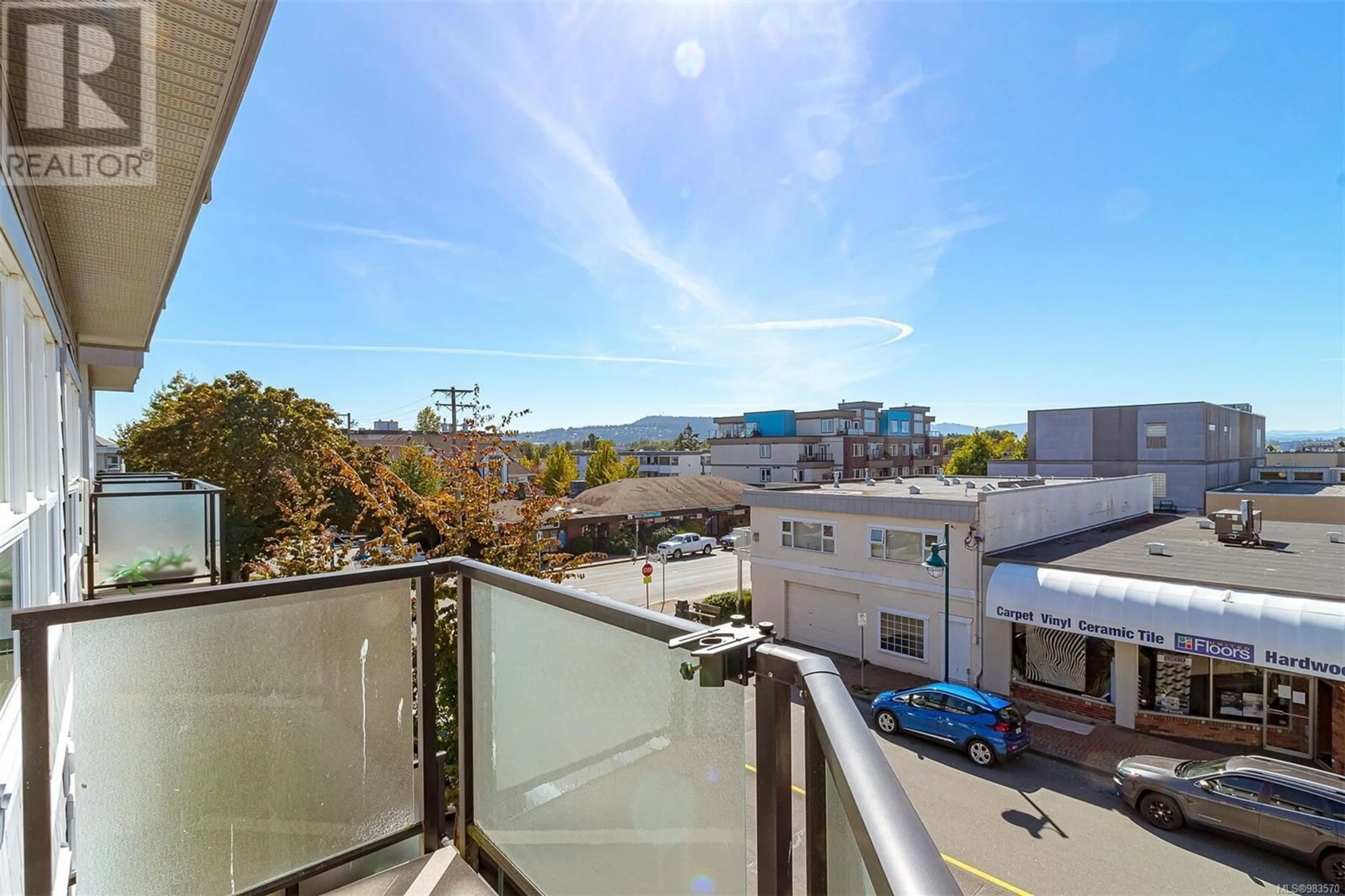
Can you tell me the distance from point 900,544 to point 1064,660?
4.27m

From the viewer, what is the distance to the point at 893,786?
31.3 inches

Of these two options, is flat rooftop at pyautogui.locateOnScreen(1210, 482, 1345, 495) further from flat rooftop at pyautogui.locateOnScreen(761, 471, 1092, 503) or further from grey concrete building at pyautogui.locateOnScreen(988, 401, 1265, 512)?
flat rooftop at pyautogui.locateOnScreen(761, 471, 1092, 503)

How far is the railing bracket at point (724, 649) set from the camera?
1275mm

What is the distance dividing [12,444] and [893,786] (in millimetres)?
3859

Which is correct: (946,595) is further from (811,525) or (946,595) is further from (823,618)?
(811,525)

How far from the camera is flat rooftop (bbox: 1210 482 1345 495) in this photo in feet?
95.1

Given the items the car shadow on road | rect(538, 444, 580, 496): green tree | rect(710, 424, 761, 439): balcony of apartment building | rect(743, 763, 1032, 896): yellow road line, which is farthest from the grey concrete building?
rect(743, 763, 1032, 896): yellow road line

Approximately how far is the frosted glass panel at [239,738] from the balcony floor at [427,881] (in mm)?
150

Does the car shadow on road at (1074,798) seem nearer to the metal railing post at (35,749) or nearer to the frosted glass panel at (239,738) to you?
the frosted glass panel at (239,738)

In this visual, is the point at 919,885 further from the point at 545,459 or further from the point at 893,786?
the point at 545,459

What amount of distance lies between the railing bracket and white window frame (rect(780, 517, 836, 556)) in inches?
678

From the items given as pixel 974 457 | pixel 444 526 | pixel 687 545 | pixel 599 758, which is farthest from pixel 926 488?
pixel 974 457

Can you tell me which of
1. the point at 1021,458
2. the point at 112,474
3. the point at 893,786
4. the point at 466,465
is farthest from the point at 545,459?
the point at 893,786

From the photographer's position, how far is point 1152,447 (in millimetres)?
37875
